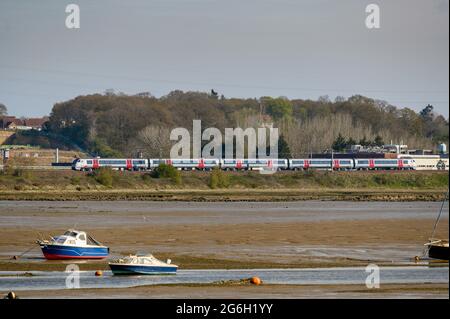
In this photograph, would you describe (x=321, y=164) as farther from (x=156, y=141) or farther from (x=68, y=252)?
(x=68, y=252)

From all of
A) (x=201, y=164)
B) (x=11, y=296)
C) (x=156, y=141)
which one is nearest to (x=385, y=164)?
(x=201, y=164)

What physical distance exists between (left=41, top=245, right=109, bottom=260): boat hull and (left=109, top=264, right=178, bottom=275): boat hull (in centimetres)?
505

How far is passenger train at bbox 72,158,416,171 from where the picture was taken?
154m

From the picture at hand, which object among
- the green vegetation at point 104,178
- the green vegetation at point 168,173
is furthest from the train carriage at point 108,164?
the green vegetation at point 104,178

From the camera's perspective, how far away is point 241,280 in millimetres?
38562

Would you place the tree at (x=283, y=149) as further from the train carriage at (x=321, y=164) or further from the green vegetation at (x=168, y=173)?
the green vegetation at (x=168, y=173)

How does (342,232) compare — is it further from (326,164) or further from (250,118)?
(250,118)

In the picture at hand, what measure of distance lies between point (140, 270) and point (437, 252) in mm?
14187

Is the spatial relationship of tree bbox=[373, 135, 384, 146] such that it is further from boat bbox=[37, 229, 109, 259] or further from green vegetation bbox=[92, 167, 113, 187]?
boat bbox=[37, 229, 109, 259]

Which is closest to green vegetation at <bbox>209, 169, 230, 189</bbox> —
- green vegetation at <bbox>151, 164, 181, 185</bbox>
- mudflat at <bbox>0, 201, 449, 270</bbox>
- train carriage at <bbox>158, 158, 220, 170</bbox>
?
green vegetation at <bbox>151, 164, 181, 185</bbox>

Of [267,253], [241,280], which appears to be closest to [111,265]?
[241,280]

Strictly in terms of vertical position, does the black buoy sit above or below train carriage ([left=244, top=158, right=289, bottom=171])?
below

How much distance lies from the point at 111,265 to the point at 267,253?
34.4 ft
